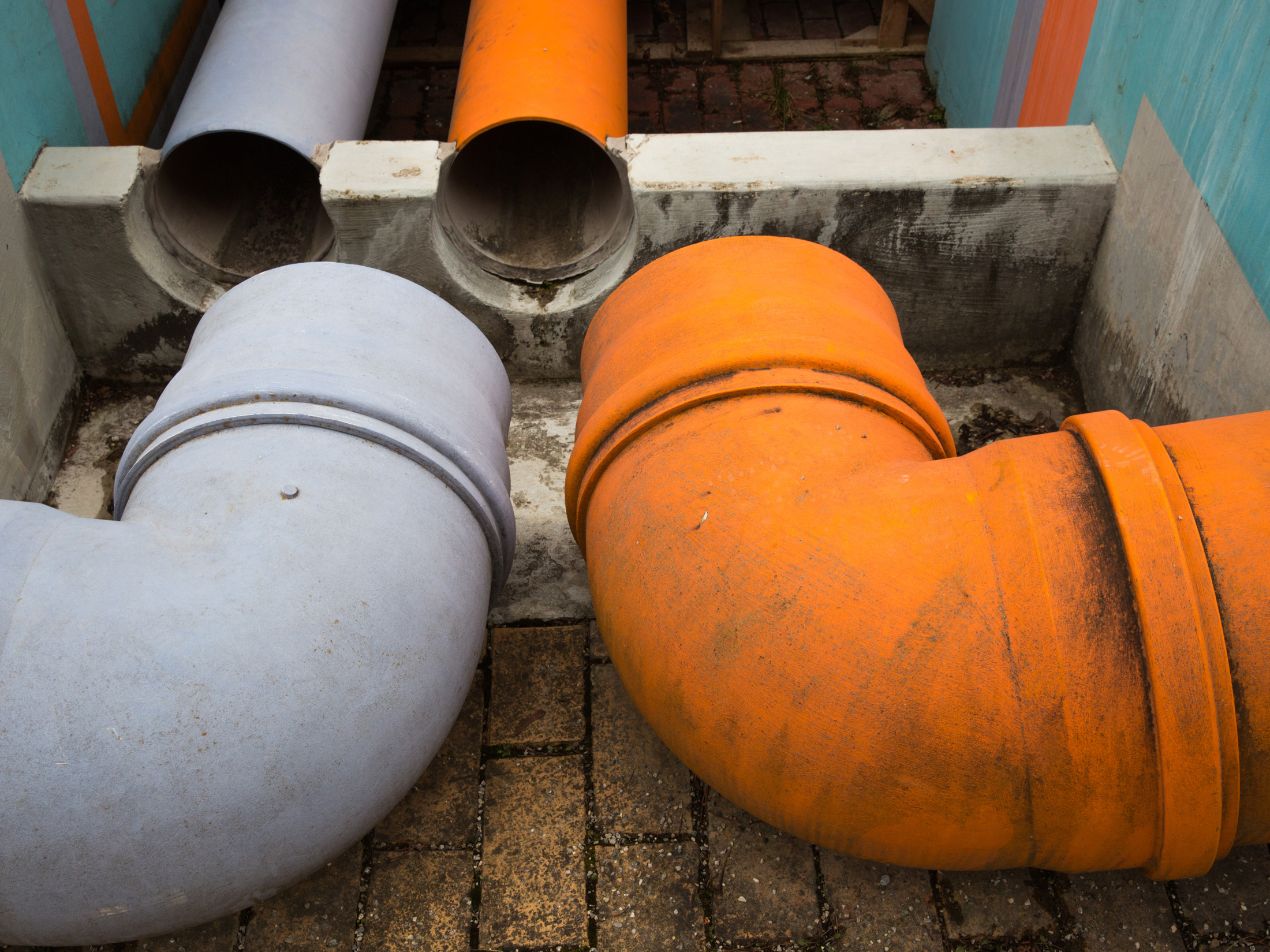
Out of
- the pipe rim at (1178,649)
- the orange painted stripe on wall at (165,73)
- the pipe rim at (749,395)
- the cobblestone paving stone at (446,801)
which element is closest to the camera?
the pipe rim at (1178,649)

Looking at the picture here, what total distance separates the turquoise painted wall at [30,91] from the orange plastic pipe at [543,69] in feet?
5.03

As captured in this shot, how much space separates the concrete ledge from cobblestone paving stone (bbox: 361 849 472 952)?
214 centimetres

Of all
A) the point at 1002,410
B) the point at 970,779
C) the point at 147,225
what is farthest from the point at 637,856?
the point at 147,225

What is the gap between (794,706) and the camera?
1.87 metres

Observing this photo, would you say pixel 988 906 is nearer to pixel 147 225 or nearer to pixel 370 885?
pixel 370 885

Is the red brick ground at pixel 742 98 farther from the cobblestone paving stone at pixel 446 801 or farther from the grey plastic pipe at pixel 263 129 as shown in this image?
the cobblestone paving stone at pixel 446 801

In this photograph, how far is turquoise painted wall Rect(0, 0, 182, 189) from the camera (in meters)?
3.46

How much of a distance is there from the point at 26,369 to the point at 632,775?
105 inches

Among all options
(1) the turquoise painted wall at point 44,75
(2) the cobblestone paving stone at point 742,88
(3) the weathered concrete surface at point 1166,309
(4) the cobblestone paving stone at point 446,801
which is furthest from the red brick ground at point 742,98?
(4) the cobblestone paving stone at point 446,801

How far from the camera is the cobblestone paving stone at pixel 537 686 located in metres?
2.78

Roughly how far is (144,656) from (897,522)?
4.79 feet

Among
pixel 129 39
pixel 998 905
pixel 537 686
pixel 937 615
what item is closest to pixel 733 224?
pixel 537 686

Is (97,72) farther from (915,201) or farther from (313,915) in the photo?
(313,915)

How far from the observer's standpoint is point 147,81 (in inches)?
180
